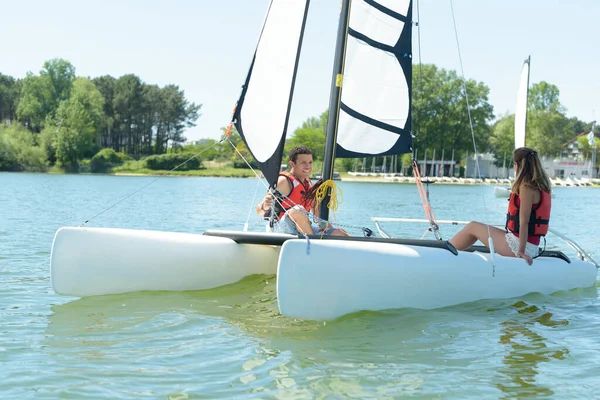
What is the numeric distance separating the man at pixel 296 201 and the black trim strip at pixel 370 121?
698 millimetres

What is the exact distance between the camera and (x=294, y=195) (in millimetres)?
Result: 5676

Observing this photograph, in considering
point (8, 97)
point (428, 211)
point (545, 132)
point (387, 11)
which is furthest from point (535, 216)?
point (545, 132)

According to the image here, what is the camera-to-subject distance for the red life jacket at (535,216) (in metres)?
5.45

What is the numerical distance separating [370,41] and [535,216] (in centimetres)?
211

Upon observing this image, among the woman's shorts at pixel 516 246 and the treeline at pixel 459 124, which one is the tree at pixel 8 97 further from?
the woman's shorts at pixel 516 246

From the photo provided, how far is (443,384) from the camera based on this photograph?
3750mm

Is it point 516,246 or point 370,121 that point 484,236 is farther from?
point 370,121

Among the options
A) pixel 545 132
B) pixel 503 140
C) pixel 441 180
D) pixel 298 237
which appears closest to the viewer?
pixel 298 237

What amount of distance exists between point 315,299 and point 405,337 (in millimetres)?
665

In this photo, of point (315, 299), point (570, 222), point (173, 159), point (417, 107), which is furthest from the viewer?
point (417, 107)

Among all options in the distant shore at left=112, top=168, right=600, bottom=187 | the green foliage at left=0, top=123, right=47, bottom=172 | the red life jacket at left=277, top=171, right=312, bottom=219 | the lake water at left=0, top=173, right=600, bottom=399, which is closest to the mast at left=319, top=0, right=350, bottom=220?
the red life jacket at left=277, top=171, right=312, bottom=219

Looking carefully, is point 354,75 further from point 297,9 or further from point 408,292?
point 408,292

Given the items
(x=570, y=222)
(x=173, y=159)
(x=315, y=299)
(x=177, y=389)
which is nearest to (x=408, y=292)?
(x=315, y=299)

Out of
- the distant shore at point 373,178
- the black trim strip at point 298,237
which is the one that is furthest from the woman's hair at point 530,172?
the distant shore at point 373,178
